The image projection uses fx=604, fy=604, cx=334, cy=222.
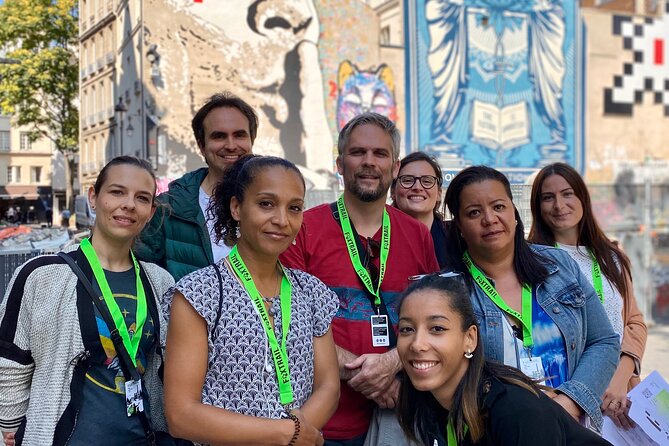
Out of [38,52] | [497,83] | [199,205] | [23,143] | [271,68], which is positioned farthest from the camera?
[23,143]

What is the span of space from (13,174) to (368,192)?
47329mm

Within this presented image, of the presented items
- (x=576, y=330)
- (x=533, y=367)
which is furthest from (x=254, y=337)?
(x=576, y=330)

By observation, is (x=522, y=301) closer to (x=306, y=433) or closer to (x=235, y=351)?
(x=306, y=433)

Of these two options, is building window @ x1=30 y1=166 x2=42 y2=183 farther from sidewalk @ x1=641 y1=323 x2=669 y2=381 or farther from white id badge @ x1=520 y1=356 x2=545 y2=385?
white id badge @ x1=520 y1=356 x2=545 y2=385

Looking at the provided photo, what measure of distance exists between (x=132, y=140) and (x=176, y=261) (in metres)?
17.1

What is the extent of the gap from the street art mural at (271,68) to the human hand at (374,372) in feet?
49.9

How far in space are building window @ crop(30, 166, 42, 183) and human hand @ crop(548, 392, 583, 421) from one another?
154 ft

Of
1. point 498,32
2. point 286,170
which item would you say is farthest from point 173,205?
point 498,32

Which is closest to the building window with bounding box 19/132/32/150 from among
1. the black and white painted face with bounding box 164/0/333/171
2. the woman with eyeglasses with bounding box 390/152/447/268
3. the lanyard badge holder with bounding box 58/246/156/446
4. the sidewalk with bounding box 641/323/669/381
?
the black and white painted face with bounding box 164/0/333/171

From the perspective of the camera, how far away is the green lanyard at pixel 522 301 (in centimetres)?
248

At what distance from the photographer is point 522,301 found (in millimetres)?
2545

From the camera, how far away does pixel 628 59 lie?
80.2 ft

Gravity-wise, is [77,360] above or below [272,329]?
below

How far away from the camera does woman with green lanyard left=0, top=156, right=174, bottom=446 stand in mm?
2248
